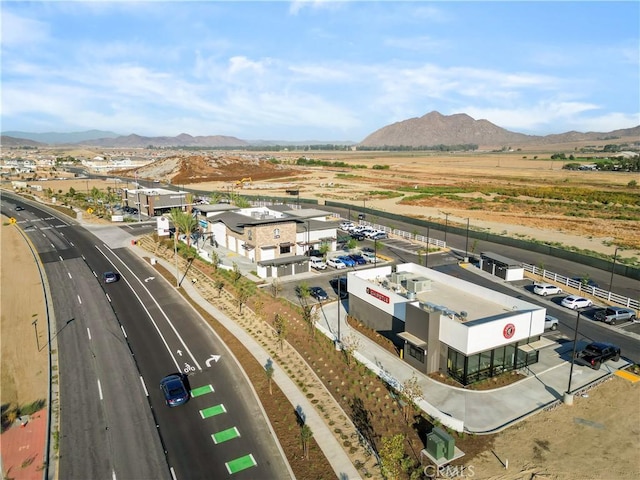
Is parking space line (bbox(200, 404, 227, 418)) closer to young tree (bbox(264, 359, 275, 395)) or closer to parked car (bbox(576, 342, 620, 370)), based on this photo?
young tree (bbox(264, 359, 275, 395))

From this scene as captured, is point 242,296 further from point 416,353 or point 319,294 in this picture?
point 416,353

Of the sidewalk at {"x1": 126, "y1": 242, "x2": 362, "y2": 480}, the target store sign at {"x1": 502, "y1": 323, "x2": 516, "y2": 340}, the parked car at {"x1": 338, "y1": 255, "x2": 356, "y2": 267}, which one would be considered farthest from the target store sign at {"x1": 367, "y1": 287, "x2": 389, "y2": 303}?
the parked car at {"x1": 338, "y1": 255, "x2": 356, "y2": 267}

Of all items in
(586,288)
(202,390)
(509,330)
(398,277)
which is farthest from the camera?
(586,288)

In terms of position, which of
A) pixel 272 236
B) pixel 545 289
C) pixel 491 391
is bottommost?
pixel 491 391

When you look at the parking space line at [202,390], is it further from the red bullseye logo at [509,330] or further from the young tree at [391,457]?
the red bullseye logo at [509,330]

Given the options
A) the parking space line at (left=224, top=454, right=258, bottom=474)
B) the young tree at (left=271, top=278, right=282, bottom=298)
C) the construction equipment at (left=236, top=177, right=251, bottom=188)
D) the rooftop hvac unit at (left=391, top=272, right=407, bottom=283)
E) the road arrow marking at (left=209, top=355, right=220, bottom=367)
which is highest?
the construction equipment at (left=236, top=177, right=251, bottom=188)

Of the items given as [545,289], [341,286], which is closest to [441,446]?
[341,286]

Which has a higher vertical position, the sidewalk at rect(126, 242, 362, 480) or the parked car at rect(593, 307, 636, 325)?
the parked car at rect(593, 307, 636, 325)
